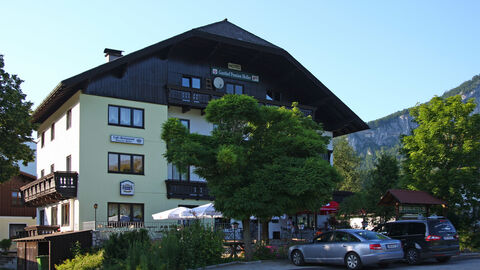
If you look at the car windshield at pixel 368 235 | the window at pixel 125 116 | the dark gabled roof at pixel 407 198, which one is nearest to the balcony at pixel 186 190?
the window at pixel 125 116

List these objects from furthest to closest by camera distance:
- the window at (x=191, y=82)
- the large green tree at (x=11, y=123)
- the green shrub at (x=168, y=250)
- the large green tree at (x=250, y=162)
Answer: the window at (x=191, y=82) → the large green tree at (x=11, y=123) → the large green tree at (x=250, y=162) → the green shrub at (x=168, y=250)

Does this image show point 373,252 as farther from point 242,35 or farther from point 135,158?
point 242,35

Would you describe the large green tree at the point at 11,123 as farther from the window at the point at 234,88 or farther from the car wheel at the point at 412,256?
the car wheel at the point at 412,256

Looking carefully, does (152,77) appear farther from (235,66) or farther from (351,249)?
(351,249)

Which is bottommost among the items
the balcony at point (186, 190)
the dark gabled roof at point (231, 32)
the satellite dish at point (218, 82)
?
the balcony at point (186, 190)

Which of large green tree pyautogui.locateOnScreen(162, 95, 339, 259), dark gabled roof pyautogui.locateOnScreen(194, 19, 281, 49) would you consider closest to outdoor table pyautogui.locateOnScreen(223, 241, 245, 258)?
large green tree pyautogui.locateOnScreen(162, 95, 339, 259)

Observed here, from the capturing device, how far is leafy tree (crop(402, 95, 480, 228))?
28656mm

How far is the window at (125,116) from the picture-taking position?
3039 cm

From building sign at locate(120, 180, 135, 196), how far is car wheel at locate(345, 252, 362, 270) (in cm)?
1522

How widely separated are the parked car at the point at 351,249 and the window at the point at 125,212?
12.7 m

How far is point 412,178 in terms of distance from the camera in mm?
30516

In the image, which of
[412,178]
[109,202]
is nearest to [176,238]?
[109,202]

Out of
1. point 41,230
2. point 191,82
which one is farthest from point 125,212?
point 191,82

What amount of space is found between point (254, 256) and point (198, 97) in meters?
12.9
